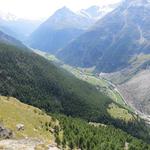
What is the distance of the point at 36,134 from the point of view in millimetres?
184625

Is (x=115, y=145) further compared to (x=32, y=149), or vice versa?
(x=115, y=145)

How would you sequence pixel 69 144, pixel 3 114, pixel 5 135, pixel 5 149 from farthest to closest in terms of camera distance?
pixel 3 114 < pixel 69 144 < pixel 5 135 < pixel 5 149

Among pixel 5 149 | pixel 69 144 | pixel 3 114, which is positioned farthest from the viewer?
pixel 3 114

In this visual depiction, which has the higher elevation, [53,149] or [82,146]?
[82,146]

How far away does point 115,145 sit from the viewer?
19875 cm

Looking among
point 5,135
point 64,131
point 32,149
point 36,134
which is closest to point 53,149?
point 32,149

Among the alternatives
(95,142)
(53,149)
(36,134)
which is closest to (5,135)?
(36,134)

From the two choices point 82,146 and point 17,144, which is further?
point 82,146

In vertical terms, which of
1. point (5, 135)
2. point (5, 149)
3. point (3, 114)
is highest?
point (3, 114)

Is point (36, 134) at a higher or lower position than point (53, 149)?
higher

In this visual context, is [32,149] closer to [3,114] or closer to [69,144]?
[69,144]

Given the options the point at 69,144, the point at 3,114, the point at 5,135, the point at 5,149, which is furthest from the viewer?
the point at 3,114

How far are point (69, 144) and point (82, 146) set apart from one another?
367 inches

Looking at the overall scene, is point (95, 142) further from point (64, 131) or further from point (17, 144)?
point (17, 144)
